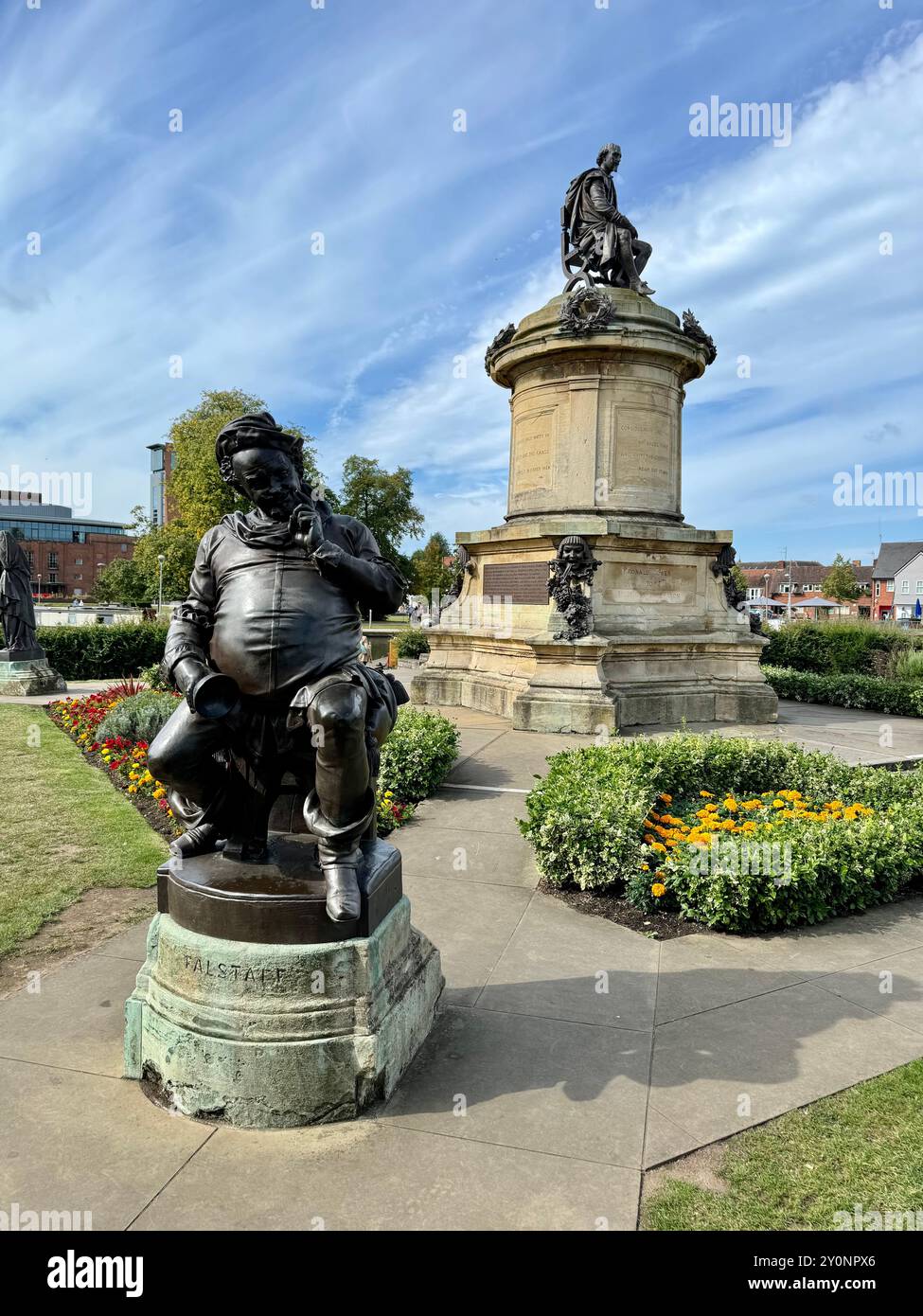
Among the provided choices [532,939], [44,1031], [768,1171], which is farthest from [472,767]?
[768,1171]

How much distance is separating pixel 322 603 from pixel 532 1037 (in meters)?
2.26

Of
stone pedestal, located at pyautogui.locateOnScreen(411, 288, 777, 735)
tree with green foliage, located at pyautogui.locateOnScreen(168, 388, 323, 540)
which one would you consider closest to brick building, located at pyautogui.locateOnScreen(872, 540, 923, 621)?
tree with green foliage, located at pyautogui.locateOnScreen(168, 388, 323, 540)

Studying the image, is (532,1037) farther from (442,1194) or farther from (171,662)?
(171,662)

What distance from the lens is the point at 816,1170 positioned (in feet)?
9.78

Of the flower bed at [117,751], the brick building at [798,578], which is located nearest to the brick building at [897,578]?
the brick building at [798,578]

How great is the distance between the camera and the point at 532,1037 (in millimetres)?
3879

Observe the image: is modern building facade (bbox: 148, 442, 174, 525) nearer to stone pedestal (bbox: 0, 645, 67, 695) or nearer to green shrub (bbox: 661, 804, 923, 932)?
stone pedestal (bbox: 0, 645, 67, 695)

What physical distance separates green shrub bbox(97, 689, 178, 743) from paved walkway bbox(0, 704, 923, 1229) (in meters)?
6.41

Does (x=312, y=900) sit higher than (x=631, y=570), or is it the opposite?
(x=631, y=570)

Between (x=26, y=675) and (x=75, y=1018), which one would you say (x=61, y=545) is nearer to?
(x=26, y=675)

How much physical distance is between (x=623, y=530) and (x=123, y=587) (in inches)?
2597

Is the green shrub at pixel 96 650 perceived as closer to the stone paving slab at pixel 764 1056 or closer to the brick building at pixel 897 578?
the stone paving slab at pixel 764 1056

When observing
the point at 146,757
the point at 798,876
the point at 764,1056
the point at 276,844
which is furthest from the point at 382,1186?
the point at 146,757

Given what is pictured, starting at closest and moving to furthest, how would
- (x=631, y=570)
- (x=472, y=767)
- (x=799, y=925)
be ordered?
(x=799, y=925), (x=472, y=767), (x=631, y=570)
